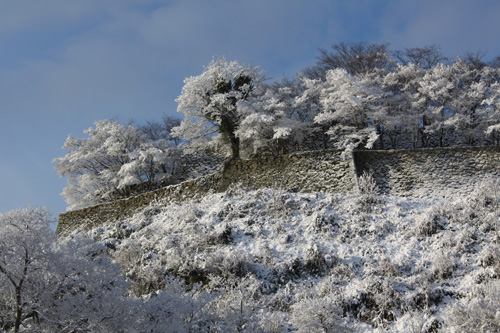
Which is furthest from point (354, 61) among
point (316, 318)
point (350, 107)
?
point (316, 318)

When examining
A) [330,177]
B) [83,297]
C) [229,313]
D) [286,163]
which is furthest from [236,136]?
[83,297]

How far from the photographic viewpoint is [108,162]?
2017 centimetres

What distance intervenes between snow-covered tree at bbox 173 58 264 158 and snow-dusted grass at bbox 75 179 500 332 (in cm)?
566

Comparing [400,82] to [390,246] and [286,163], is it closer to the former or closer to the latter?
[286,163]

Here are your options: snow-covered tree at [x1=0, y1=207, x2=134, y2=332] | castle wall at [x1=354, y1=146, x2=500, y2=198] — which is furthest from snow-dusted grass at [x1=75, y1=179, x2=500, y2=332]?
snow-covered tree at [x1=0, y1=207, x2=134, y2=332]

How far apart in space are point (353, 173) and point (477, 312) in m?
7.29

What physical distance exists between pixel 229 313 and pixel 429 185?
9.13 meters

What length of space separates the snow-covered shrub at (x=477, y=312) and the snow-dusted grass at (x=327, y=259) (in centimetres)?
2

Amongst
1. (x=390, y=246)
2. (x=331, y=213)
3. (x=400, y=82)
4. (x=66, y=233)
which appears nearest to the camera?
(x=390, y=246)

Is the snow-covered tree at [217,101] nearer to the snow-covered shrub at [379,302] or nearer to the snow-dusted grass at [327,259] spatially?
the snow-dusted grass at [327,259]

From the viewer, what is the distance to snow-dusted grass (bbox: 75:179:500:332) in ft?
24.4

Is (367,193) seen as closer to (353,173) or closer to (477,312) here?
(353,173)

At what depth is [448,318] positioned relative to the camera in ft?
23.2

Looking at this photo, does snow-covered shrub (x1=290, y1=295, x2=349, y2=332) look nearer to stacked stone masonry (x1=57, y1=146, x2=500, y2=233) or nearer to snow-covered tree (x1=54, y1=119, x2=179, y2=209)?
stacked stone masonry (x1=57, y1=146, x2=500, y2=233)
